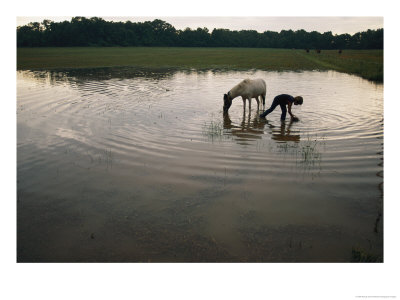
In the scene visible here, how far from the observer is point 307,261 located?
4195 millimetres

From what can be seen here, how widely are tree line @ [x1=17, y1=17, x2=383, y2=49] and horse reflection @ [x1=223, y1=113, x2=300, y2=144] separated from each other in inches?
2726

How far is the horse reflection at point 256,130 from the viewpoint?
30.9 ft

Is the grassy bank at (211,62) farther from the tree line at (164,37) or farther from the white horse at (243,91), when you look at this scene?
the tree line at (164,37)

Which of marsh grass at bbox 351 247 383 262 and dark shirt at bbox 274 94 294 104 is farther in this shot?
dark shirt at bbox 274 94 294 104

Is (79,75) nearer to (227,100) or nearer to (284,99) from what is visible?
(227,100)

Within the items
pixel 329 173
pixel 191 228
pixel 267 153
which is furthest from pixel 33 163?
pixel 329 173

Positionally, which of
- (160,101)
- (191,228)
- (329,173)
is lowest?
(191,228)

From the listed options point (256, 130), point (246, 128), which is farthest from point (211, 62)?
point (256, 130)

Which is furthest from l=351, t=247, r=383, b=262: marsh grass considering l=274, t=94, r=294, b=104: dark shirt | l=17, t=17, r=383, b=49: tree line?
l=17, t=17, r=383, b=49: tree line

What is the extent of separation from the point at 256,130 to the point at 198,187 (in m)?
4.94

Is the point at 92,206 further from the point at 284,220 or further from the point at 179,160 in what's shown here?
the point at 284,220

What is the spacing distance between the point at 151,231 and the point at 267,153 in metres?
4.47

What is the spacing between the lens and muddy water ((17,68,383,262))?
4418 millimetres

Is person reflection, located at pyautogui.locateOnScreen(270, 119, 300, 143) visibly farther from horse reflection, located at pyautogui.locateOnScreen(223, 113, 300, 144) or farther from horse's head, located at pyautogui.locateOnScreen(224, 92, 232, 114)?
horse's head, located at pyautogui.locateOnScreen(224, 92, 232, 114)
